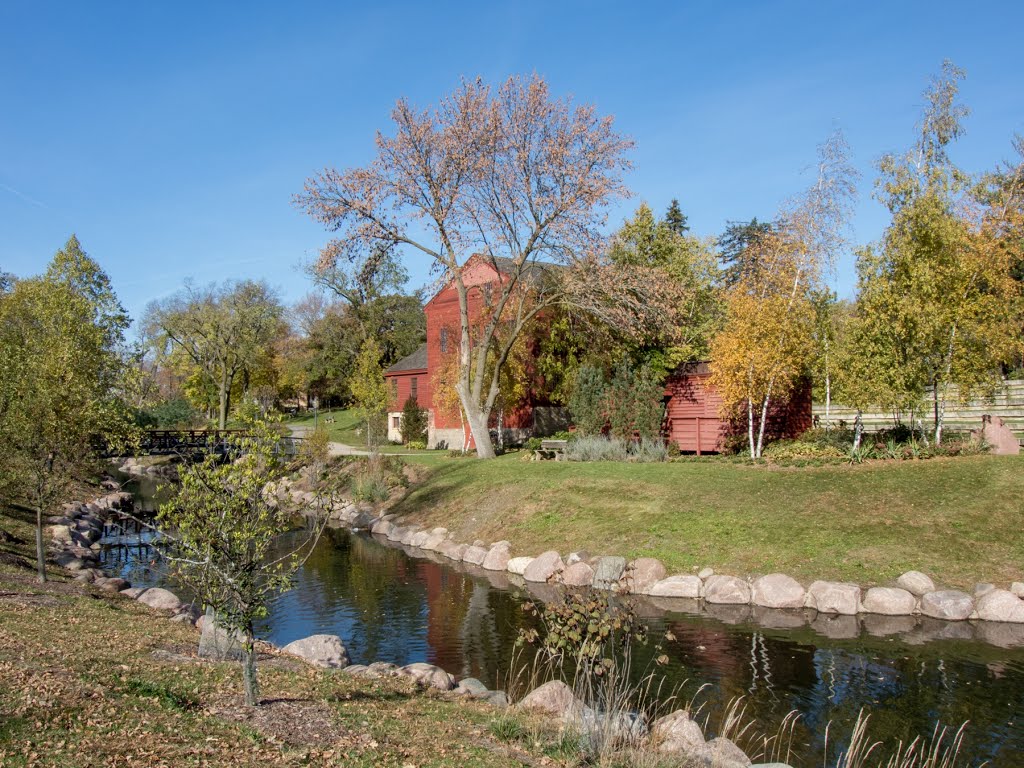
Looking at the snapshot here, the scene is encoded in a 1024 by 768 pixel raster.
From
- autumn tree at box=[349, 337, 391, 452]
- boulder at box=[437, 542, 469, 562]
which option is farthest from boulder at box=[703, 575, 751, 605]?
autumn tree at box=[349, 337, 391, 452]

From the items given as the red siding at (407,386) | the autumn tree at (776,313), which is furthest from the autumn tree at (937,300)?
the red siding at (407,386)

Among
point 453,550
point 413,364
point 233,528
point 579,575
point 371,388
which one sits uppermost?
point 413,364

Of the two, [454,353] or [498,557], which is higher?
[454,353]

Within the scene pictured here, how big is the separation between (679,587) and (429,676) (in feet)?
23.9

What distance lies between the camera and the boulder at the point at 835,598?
46.7 ft

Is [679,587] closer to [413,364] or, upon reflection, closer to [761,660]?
[761,660]

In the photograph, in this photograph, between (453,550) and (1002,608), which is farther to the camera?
(453,550)

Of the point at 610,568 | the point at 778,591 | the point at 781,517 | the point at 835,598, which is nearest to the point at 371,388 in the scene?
the point at 610,568

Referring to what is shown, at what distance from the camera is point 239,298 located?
5941 centimetres

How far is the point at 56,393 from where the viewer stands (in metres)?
14.4

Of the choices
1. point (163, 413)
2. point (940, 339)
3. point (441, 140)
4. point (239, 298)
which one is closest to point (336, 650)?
point (940, 339)

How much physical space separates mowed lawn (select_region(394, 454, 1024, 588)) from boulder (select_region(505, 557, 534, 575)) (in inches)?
19.5

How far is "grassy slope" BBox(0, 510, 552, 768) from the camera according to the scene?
6.09 m

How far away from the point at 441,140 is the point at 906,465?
817 inches
